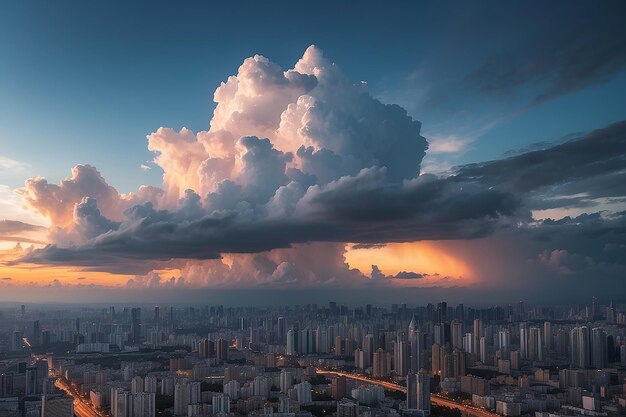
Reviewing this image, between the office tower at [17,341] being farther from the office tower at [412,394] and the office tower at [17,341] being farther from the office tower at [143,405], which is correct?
the office tower at [412,394]

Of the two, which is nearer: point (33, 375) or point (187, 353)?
point (33, 375)


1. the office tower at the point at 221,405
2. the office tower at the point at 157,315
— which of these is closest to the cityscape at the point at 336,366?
the office tower at the point at 221,405

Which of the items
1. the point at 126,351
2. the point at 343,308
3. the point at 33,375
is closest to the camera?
the point at 33,375

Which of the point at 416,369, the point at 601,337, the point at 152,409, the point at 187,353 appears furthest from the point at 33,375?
the point at 601,337

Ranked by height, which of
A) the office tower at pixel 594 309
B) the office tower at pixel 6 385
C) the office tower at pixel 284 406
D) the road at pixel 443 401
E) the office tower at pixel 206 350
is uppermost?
the office tower at pixel 594 309

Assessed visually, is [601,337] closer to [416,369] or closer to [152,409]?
[416,369]
